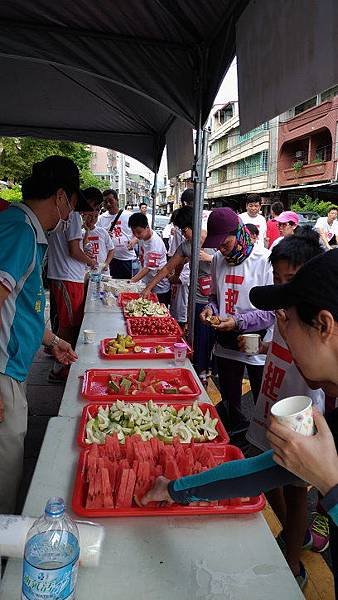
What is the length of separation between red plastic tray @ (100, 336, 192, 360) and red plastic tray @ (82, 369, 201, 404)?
0.28m

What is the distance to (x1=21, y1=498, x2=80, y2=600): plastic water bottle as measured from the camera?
3.02 feet

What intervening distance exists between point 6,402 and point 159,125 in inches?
215

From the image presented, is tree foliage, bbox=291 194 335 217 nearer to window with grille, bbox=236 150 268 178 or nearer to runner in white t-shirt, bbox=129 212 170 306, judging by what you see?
window with grille, bbox=236 150 268 178

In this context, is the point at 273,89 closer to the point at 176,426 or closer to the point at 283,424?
the point at 176,426

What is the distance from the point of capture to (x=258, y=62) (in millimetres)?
2402

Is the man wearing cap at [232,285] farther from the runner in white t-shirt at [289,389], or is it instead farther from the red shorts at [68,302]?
the red shorts at [68,302]

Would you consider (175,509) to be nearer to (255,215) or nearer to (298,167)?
(255,215)

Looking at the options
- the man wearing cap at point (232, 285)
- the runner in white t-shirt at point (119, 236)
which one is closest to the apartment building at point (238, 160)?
the runner in white t-shirt at point (119, 236)

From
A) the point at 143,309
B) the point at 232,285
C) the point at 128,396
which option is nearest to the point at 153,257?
the point at 143,309

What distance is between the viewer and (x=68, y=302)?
15.1 ft

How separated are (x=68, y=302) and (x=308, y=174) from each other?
2373cm

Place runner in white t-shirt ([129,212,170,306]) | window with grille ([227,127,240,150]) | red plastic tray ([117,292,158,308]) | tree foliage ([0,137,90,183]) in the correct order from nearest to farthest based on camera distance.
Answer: red plastic tray ([117,292,158,308]), runner in white t-shirt ([129,212,170,306]), tree foliage ([0,137,90,183]), window with grille ([227,127,240,150])

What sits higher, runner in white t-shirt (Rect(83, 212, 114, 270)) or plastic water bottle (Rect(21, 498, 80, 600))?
runner in white t-shirt (Rect(83, 212, 114, 270))

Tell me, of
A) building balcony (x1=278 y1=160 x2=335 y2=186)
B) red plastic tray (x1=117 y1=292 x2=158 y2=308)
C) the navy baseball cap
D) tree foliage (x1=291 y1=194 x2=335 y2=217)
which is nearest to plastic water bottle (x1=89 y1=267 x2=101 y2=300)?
red plastic tray (x1=117 y1=292 x2=158 y2=308)
